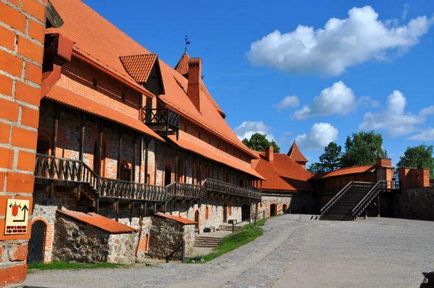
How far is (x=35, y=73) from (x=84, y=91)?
55.2 ft

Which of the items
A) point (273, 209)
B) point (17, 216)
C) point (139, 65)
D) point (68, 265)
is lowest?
point (68, 265)

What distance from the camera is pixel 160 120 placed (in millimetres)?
24703

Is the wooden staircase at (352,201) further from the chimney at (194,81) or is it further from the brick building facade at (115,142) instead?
the chimney at (194,81)

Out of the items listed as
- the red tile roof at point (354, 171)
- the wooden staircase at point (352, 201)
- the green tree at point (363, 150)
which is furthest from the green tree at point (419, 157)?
the wooden staircase at point (352, 201)

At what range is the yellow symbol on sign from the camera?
285 centimetres

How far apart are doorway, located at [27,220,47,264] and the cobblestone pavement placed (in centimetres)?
193

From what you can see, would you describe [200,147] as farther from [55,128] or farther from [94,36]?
[55,128]

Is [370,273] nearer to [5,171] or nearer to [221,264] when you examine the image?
[221,264]

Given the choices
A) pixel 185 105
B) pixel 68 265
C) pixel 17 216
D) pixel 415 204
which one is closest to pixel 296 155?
pixel 415 204

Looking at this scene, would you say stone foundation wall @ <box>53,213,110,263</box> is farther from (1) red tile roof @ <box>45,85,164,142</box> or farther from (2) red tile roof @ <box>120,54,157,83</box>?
(2) red tile roof @ <box>120,54,157,83</box>

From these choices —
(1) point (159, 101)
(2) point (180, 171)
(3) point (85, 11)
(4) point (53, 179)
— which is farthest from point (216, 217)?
(4) point (53, 179)

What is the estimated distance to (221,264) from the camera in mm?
17047

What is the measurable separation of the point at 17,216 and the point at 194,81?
1395 inches

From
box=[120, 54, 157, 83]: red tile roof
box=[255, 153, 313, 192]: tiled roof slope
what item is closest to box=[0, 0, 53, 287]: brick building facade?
box=[120, 54, 157, 83]: red tile roof
